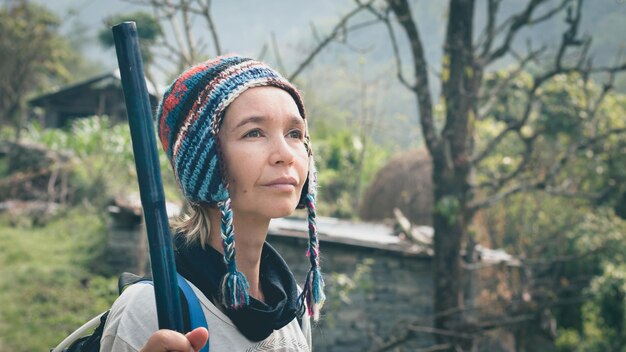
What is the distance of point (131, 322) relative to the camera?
1.53 meters

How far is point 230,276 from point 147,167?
1.30 ft

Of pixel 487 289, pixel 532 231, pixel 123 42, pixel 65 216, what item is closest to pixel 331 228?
pixel 487 289

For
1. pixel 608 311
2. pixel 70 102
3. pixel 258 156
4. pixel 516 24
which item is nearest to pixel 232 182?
pixel 258 156

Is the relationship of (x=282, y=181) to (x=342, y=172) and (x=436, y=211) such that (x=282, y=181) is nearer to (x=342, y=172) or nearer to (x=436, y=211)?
(x=436, y=211)

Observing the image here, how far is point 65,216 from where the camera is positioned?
45.6ft

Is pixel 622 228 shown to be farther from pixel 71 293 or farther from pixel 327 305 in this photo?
pixel 71 293

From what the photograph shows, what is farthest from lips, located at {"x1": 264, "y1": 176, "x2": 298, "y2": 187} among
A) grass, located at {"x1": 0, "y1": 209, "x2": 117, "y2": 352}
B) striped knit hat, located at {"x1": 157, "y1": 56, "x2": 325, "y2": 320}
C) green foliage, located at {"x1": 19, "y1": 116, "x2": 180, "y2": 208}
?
green foliage, located at {"x1": 19, "y1": 116, "x2": 180, "y2": 208}

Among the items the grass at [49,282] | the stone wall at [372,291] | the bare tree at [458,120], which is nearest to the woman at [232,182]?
the bare tree at [458,120]

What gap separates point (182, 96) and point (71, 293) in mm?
7984

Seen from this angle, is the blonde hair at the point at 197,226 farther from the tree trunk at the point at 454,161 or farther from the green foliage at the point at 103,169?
the green foliage at the point at 103,169

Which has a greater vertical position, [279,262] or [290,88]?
[290,88]

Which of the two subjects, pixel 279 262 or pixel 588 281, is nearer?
pixel 279 262

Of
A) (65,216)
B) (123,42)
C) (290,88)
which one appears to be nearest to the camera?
(123,42)

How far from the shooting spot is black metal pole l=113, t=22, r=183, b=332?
4.49 feet
